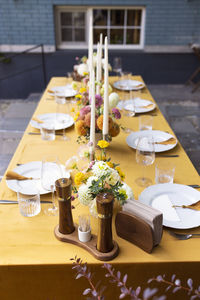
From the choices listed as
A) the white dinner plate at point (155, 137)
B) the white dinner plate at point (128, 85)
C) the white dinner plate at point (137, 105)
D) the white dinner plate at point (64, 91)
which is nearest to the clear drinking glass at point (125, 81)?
the white dinner plate at point (128, 85)

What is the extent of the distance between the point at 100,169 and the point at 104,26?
4.95m

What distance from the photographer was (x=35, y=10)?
200 inches

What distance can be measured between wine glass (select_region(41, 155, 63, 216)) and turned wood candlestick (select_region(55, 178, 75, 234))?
0.16 m

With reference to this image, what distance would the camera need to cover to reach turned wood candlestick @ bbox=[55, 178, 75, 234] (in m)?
0.99

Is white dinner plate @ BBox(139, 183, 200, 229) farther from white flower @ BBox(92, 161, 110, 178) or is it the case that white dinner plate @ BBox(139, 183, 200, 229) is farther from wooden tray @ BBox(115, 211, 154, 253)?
white flower @ BBox(92, 161, 110, 178)

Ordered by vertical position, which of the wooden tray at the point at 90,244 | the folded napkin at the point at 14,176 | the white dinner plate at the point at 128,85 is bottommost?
the wooden tray at the point at 90,244

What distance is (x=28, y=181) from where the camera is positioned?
4.66 ft

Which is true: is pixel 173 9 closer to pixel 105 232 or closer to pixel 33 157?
pixel 33 157

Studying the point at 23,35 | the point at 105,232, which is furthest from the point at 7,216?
the point at 23,35

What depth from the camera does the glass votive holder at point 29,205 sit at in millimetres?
1190

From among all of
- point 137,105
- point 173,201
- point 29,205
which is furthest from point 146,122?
point 29,205

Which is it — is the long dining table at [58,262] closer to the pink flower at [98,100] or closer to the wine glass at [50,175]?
the wine glass at [50,175]

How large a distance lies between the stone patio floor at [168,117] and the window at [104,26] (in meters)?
0.99

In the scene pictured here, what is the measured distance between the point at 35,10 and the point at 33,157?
4226 mm
